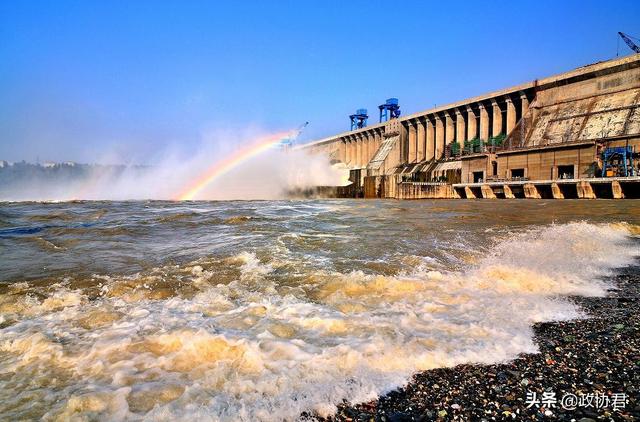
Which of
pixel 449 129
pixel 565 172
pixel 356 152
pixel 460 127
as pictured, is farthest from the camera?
pixel 356 152

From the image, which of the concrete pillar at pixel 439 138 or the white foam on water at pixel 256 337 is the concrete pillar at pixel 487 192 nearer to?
the concrete pillar at pixel 439 138

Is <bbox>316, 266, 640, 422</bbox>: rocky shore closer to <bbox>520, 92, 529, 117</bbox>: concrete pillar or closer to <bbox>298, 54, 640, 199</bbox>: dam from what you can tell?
<bbox>298, 54, 640, 199</bbox>: dam

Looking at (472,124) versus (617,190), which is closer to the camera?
(617,190)

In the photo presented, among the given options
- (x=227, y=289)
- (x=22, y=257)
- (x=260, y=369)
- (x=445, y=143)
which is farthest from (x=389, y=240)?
(x=445, y=143)

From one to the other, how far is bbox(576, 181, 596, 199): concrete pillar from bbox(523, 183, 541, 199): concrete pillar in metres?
3.36

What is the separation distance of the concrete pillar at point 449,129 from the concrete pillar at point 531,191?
65.4 ft

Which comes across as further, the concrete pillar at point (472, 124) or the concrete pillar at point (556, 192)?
the concrete pillar at point (472, 124)

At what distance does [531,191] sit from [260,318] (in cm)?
3270

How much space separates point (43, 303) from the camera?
451 cm

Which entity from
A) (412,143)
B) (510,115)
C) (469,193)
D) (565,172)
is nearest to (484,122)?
(510,115)

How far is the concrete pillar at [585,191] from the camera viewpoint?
27.2 m

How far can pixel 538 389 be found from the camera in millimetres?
2434

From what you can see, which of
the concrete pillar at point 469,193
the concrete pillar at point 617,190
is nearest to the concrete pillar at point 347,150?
the concrete pillar at point 469,193

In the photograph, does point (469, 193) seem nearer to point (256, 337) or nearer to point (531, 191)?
point (531, 191)
